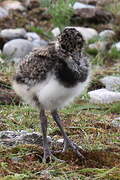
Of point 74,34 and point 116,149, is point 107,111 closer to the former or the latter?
point 116,149

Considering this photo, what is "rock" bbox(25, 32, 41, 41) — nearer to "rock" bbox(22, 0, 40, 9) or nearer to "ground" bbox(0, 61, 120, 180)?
"rock" bbox(22, 0, 40, 9)

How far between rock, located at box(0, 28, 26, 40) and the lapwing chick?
6774 millimetres

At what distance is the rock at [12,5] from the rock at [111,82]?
590 centimetres

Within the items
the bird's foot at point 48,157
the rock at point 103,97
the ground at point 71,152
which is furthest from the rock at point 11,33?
the bird's foot at point 48,157

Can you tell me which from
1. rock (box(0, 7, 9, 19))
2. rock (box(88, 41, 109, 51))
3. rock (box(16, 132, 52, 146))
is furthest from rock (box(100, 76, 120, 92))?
rock (box(0, 7, 9, 19))

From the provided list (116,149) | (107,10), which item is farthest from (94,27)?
(116,149)

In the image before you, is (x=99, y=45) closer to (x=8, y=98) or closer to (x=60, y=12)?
(x=60, y=12)

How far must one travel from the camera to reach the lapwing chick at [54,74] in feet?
12.5

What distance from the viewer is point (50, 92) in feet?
12.7

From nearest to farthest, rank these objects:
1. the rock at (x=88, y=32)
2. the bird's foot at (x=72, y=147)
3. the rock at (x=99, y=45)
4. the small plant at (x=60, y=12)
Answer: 1. the bird's foot at (x=72, y=147)
2. the small plant at (x=60, y=12)
3. the rock at (x=99, y=45)
4. the rock at (x=88, y=32)

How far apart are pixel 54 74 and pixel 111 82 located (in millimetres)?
4002

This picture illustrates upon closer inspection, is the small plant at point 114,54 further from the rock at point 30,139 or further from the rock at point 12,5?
the rock at point 30,139

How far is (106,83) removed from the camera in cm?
770

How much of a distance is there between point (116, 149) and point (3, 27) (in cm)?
782
